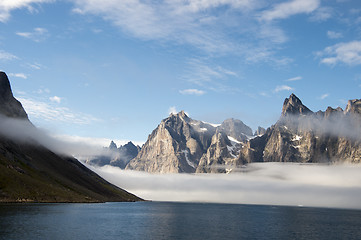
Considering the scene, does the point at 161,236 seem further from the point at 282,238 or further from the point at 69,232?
the point at 282,238

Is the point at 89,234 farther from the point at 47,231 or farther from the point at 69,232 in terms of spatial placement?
the point at 47,231

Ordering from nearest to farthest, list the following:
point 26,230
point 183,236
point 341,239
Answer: point 26,230
point 183,236
point 341,239

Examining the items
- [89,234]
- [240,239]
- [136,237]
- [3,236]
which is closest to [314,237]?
[240,239]

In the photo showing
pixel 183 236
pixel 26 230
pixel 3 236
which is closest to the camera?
pixel 3 236

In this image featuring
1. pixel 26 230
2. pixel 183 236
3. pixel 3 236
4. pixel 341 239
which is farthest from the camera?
pixel 341 239

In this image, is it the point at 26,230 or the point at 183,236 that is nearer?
the point at 26,230

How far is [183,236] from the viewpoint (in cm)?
12175

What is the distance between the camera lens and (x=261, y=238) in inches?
4857

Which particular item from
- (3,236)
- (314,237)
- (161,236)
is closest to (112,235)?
(161,236)

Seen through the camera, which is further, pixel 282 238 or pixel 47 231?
pixel 282 238

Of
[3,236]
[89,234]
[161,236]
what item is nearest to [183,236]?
[161,236]

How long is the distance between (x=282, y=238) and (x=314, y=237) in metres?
17.2

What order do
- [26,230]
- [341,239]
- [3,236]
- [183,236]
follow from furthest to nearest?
[341,239], [183,236], [26,230], [3,236]

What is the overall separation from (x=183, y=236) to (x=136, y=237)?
17.4 m
